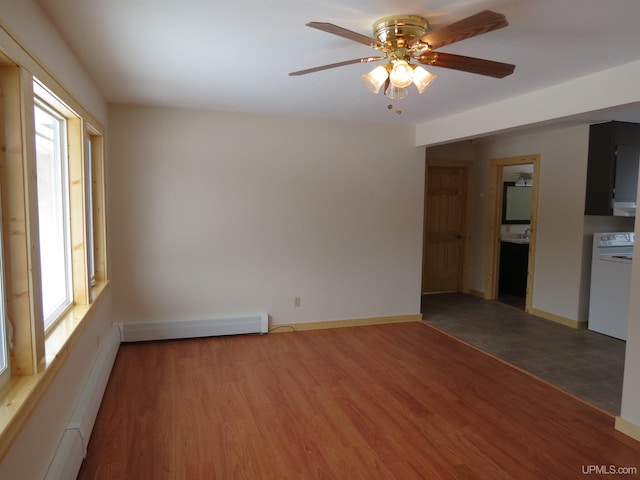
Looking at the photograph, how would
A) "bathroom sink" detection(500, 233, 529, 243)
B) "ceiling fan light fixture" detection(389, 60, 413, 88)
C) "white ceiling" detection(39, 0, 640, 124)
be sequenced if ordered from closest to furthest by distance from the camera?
"white ceiling" detection(39, 0, 640, 124)
"ceiling fan light fixture" detection(389, 60, 413, 88)
"bathroom sink" detection(500, 233, 529, 243)

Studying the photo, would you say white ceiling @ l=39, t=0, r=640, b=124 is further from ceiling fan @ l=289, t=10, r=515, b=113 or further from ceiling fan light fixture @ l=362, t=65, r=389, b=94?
ceiling fan light fixture @ l=362, t=65, r=389, b=94

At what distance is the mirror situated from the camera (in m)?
6.76

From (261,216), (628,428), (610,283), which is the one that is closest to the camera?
(628,428)

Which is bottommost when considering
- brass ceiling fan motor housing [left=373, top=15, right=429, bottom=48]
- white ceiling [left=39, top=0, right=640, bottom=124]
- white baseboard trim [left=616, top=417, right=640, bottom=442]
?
white baseboard trim [left=616, top=417, right=640, bottom=442]

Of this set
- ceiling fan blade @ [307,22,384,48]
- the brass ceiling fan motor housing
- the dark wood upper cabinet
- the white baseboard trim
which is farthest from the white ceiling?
the white baseboard trim

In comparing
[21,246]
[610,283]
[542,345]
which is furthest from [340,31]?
[610,283]

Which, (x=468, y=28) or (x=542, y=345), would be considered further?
(x=542, y=345)

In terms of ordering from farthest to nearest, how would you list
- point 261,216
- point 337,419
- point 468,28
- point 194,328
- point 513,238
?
point 513,238
point 261,216
point 194,328
point 337,419
point 468,28

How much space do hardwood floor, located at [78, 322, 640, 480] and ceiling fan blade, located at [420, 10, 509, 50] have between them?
2214mm

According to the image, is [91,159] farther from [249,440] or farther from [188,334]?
[249,440]

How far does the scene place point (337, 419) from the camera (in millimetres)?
2871

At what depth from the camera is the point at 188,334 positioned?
4.38 m

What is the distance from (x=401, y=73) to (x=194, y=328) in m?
3.36

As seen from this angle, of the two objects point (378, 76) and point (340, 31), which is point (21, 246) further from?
point (378, 76)
